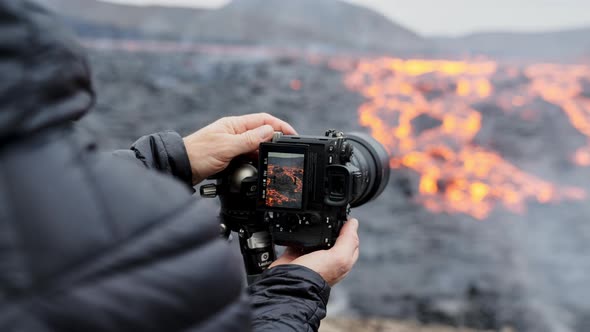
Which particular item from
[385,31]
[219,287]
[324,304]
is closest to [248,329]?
[219,287]

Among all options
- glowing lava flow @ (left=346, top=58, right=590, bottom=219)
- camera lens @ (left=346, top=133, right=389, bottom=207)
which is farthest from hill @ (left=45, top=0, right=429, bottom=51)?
camera lens @ (left=346, top=133, right=389, bottom=207)

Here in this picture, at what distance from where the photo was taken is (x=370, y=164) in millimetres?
Result: 1240

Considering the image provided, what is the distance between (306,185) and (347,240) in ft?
0.42

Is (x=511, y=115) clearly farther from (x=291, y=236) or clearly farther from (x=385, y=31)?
(x=291, y=236)

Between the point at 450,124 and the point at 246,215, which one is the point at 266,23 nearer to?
the point at 450,124

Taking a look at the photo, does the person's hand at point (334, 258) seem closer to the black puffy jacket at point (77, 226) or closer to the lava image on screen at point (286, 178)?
the lava image on screen at point (286, 178)

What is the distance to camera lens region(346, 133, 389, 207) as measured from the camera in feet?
3.98

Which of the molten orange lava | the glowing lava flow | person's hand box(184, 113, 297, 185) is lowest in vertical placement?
the glowing lava flow

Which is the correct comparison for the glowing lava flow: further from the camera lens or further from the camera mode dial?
the camera mode dial

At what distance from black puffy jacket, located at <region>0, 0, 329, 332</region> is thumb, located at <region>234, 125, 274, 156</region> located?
62 centimetres

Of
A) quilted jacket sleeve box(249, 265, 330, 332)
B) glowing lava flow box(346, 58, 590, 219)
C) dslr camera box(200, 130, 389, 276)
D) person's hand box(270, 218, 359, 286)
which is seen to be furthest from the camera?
glowing lava flow box(346, 58, 590, 219)

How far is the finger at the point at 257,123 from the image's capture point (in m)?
1.19

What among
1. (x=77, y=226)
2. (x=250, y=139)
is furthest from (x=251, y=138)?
(x=77, y=226)

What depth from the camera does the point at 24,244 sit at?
392mm
